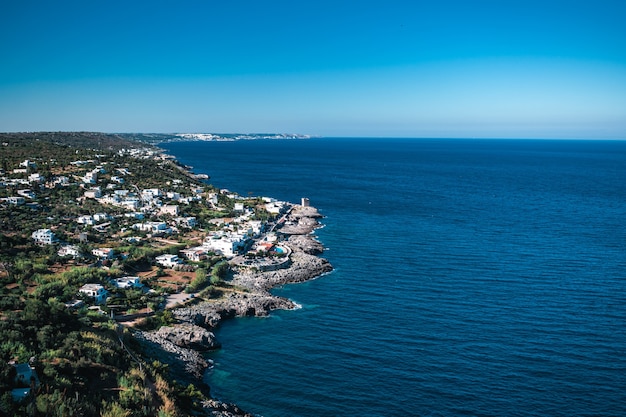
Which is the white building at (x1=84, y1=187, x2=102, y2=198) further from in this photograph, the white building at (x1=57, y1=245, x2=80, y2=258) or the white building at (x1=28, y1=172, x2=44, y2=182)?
the white building at (x1=57, y1=245, x2=80, y2=258)

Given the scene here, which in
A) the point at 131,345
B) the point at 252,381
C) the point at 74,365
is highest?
the point at 74,365

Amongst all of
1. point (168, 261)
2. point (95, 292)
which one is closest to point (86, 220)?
point (168, 261)

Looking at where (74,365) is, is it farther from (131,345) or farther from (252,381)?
(252,381)

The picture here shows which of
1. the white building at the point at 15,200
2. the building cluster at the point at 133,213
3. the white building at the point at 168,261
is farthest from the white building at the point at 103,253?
the white building at the point at 15,200

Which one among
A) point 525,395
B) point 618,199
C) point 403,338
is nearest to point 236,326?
point 403,338

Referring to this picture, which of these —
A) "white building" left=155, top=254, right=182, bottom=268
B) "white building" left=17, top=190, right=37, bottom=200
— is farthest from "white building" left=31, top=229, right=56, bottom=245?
"white building" left=17, top=190, right=37, bottom=200

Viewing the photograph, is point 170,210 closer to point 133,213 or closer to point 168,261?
point 133,213
